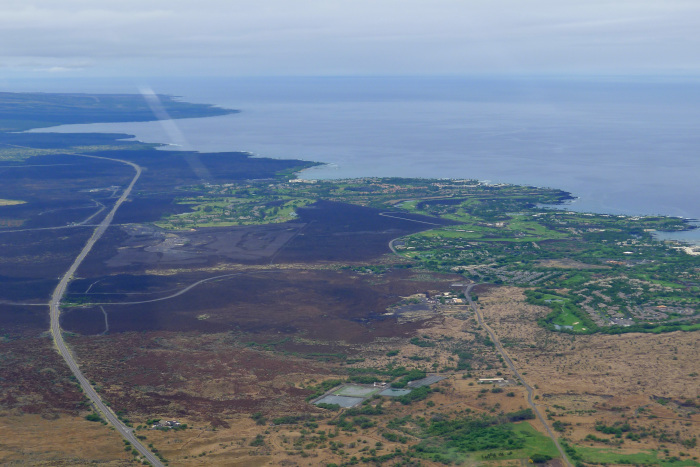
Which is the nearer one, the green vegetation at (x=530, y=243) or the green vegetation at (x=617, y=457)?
the green vegetation at (x=617, y=457)

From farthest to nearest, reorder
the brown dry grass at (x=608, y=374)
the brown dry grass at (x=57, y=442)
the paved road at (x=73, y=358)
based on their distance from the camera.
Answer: the brown dry grass at (x=608, y=374)
the paved road at (x=73, y=358)
the brown dry grass at (x=57, y=442)

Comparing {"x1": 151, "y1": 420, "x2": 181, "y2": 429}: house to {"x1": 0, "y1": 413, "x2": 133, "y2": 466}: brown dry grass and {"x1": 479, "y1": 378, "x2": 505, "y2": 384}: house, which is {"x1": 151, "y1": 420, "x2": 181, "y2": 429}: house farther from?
{"x1": 479, "y1": 378, "x2": 505, "y2": 384}: house

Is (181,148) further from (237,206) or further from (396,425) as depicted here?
(396,425)

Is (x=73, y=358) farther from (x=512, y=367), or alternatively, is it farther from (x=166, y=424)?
(x=512, y=367)

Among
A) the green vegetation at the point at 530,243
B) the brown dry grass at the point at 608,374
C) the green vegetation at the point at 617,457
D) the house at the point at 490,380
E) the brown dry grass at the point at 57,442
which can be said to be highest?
the green vegetation at the point at 530,243

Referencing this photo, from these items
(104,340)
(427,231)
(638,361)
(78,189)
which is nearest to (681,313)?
(638,361)

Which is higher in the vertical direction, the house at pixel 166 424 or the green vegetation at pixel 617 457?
the green vegetation at pixel 617 457

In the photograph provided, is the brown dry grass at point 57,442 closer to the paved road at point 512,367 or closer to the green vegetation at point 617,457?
the paved road at point 512,367

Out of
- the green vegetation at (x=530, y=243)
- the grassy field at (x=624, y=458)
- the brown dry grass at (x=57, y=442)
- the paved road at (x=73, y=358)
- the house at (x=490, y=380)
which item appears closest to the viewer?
the grassy field at (x=624, y=458)

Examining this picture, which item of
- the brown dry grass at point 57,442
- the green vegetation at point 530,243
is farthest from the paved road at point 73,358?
the green vegetation at point 530,243

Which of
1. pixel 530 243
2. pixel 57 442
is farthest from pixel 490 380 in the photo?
pixel 530 243

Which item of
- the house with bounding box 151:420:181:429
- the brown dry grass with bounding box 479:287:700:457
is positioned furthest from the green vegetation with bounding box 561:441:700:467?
the house with bounding box 151:420:181:429
